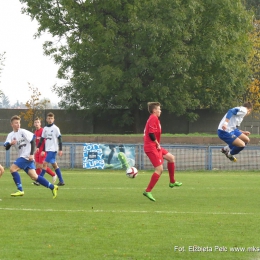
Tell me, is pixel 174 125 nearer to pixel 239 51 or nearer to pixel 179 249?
pixel 239 51

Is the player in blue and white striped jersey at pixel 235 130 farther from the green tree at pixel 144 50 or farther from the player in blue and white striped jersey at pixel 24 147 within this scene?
the green tree at pixel 144 50

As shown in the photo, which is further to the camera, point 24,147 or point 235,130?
point 235,130

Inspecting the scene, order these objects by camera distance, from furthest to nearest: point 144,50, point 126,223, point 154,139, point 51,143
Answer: point 144,50 → point 51,143 → point 154,139 → point 126,223

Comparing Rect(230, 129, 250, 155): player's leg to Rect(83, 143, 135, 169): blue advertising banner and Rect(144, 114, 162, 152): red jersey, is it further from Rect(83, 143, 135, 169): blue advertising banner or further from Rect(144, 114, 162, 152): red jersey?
Rect(83, 143, 135, 169): blue advertising banner

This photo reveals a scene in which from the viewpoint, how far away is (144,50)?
50531 millimetres

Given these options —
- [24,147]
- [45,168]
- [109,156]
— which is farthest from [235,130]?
[109,156]

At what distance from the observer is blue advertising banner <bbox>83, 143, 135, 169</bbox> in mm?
29906

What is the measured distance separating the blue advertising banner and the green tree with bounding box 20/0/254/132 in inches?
738

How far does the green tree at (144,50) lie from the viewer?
49.2 meters

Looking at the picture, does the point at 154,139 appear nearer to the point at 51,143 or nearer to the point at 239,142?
the point at 239,142

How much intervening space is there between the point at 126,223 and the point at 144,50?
3957 centimetres

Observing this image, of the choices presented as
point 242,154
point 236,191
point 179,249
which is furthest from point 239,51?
point 179,249

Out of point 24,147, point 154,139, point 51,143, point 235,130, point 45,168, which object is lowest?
point 45,168

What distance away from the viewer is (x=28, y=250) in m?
9.16
